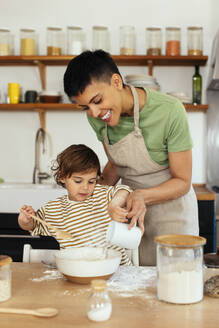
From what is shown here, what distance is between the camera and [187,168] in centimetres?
162

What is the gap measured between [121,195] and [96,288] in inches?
25.8

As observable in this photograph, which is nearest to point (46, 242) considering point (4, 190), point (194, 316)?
point (4, 190)

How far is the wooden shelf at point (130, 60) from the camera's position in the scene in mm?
3072

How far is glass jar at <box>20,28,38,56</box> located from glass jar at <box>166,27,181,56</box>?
0.95 meters

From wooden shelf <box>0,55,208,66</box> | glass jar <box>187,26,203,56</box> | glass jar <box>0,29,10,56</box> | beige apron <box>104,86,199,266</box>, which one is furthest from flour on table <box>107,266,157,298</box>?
glass jar <box>0,29,10,56</box>

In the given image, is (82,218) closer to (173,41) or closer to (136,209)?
(136,209)

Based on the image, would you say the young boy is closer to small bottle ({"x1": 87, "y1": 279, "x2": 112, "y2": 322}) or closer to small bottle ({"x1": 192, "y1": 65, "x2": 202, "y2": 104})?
small bottle ({"x1": 87, "y1": 279, "x2": 112, "y2": 322})

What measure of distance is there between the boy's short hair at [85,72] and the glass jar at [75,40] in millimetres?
1725

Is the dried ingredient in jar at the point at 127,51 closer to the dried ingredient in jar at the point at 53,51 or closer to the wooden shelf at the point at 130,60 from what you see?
the wooden shelf at the point at 130,60

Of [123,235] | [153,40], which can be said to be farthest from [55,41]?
[123,235]

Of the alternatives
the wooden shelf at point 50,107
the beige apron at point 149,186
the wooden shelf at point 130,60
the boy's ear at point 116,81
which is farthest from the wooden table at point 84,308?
the wooden shelf at point 130,60

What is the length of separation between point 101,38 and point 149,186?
5.78ft

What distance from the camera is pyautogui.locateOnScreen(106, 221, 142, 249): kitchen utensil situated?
3.96 ft

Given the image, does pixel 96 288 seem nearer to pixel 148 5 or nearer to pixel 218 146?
pixel 218 146
